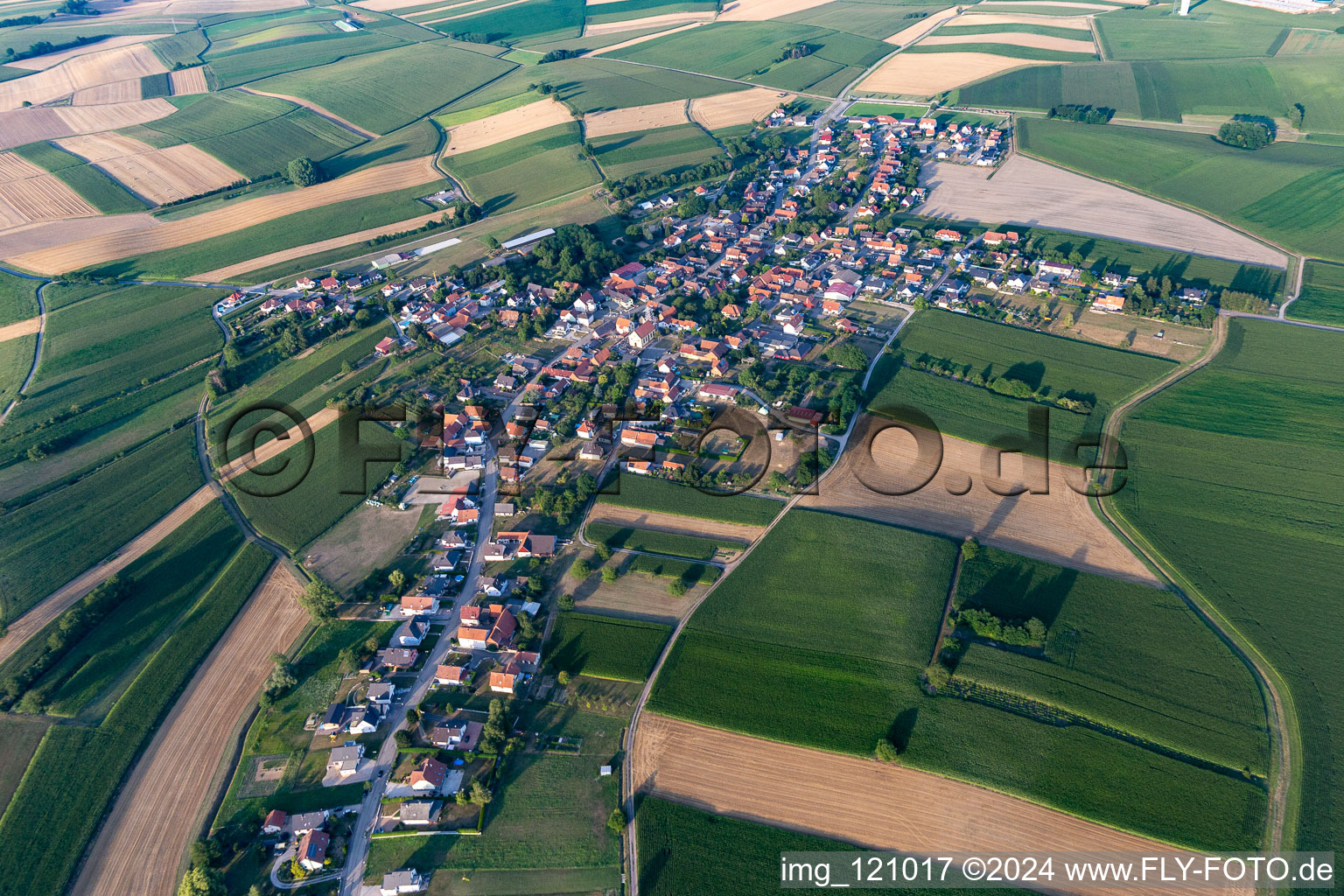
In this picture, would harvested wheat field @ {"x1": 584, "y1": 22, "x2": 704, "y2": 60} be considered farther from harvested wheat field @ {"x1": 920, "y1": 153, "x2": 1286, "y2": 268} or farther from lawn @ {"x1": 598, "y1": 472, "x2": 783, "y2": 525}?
lawn @ {"x1": 598, "y1": 472, "x2": 783, "y2": 525}

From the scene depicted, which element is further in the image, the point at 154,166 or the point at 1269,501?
the point at 154,166

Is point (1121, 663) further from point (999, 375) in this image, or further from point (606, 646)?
point (606, 646)

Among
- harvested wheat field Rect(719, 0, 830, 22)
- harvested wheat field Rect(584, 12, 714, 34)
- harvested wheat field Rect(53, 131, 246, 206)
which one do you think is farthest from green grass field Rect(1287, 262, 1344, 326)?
harvested wheat field Rect(584, 12, 714, 34)

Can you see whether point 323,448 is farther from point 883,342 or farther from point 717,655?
point 883,342

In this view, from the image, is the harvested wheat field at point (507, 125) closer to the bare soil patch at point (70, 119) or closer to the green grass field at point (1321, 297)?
the bare soil patch at point (70, 119)

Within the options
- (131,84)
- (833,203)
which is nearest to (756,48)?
(833,203)

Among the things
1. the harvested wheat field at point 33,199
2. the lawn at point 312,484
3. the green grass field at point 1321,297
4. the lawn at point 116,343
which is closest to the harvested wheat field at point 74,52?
the harvested wheat field at point 33,199

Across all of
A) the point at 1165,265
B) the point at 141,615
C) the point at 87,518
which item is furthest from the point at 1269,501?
the point at 87,518
